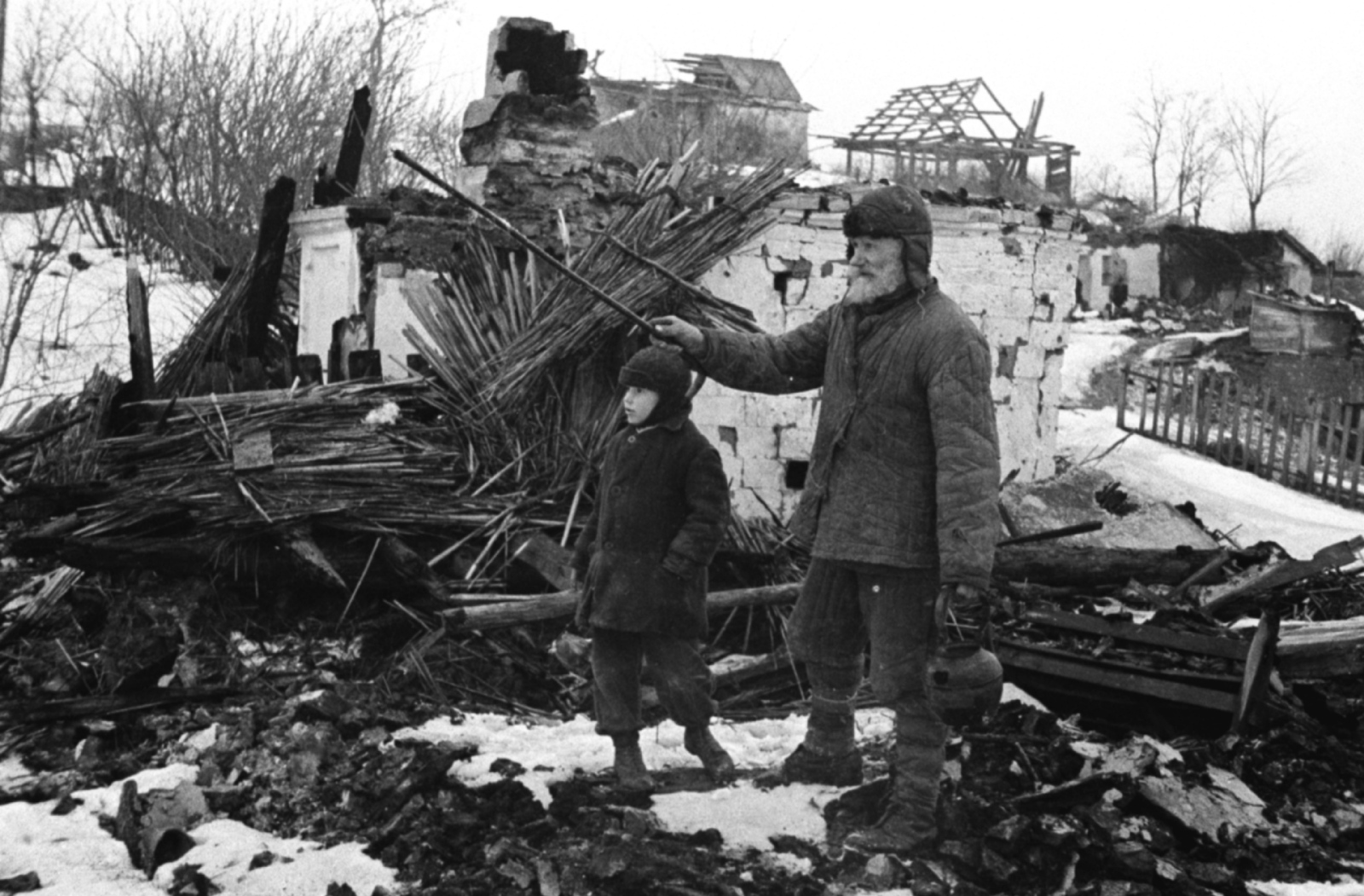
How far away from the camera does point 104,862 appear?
423 cm

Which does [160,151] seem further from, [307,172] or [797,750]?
[797,750]

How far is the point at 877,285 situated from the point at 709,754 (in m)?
1.82

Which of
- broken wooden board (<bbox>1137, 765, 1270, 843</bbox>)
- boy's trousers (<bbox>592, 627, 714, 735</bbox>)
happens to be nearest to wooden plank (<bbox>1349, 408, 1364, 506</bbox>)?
broken wooden board (<bbox>1137, 765, 1270, 843</bbox>)

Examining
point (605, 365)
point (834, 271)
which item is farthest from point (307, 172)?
point (605, 365)

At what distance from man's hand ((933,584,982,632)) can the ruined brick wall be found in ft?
15.5

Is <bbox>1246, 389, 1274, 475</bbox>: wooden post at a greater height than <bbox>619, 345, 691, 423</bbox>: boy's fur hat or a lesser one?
lesser

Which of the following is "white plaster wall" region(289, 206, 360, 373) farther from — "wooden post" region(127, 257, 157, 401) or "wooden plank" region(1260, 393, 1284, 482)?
"wooden plank" region(1260, 393, 1284, 482)

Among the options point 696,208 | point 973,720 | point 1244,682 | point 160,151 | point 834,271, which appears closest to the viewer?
point 973,720

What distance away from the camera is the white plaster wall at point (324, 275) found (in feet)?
31.1

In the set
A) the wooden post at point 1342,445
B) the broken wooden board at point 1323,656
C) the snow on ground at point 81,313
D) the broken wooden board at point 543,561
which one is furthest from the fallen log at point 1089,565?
the snow on ground at point 81,313

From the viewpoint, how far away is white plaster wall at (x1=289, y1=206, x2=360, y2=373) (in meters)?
9.48

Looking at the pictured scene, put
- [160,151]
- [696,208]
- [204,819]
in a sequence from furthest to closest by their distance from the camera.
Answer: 1. [160,151]
2. [696,208]
3. [204,819]

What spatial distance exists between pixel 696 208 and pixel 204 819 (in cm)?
528

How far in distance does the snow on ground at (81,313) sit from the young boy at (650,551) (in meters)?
12.7
